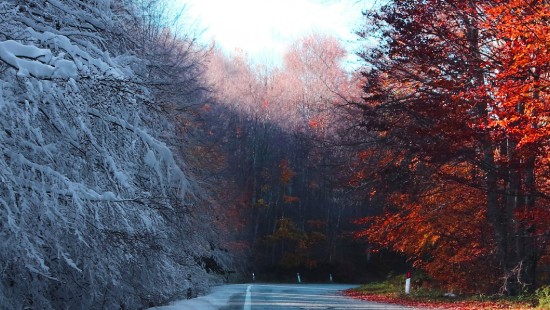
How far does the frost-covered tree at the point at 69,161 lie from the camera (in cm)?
497

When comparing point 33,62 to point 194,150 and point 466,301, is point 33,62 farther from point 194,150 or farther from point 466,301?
point 466,301

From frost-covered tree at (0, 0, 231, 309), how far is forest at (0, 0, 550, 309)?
2cm

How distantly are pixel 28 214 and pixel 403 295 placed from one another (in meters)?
18.6

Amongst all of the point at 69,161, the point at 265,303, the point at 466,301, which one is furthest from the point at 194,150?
the point at 69,161

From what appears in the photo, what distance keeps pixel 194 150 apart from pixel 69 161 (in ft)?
39.1

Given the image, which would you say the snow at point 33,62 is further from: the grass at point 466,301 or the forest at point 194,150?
the grass at point 466,301

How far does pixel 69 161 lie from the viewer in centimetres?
600

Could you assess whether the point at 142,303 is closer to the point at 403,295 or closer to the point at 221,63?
the point at 403,295

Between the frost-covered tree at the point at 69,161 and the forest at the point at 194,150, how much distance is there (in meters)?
0.02

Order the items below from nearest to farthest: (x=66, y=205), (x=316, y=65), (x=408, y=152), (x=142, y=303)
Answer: (x=66, y=205), (x=142, y=303), (x=408, y=152), (x=316, y=65)

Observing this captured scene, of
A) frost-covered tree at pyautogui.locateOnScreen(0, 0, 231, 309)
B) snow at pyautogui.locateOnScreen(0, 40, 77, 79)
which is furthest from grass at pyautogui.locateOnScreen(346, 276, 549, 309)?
snow at pyautogui.locateOnScreen(0, 40, 77, 79)

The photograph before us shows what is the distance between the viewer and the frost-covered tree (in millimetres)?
4973

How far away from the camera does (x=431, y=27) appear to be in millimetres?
16531

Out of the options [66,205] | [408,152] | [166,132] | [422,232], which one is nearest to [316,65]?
[422,232]
